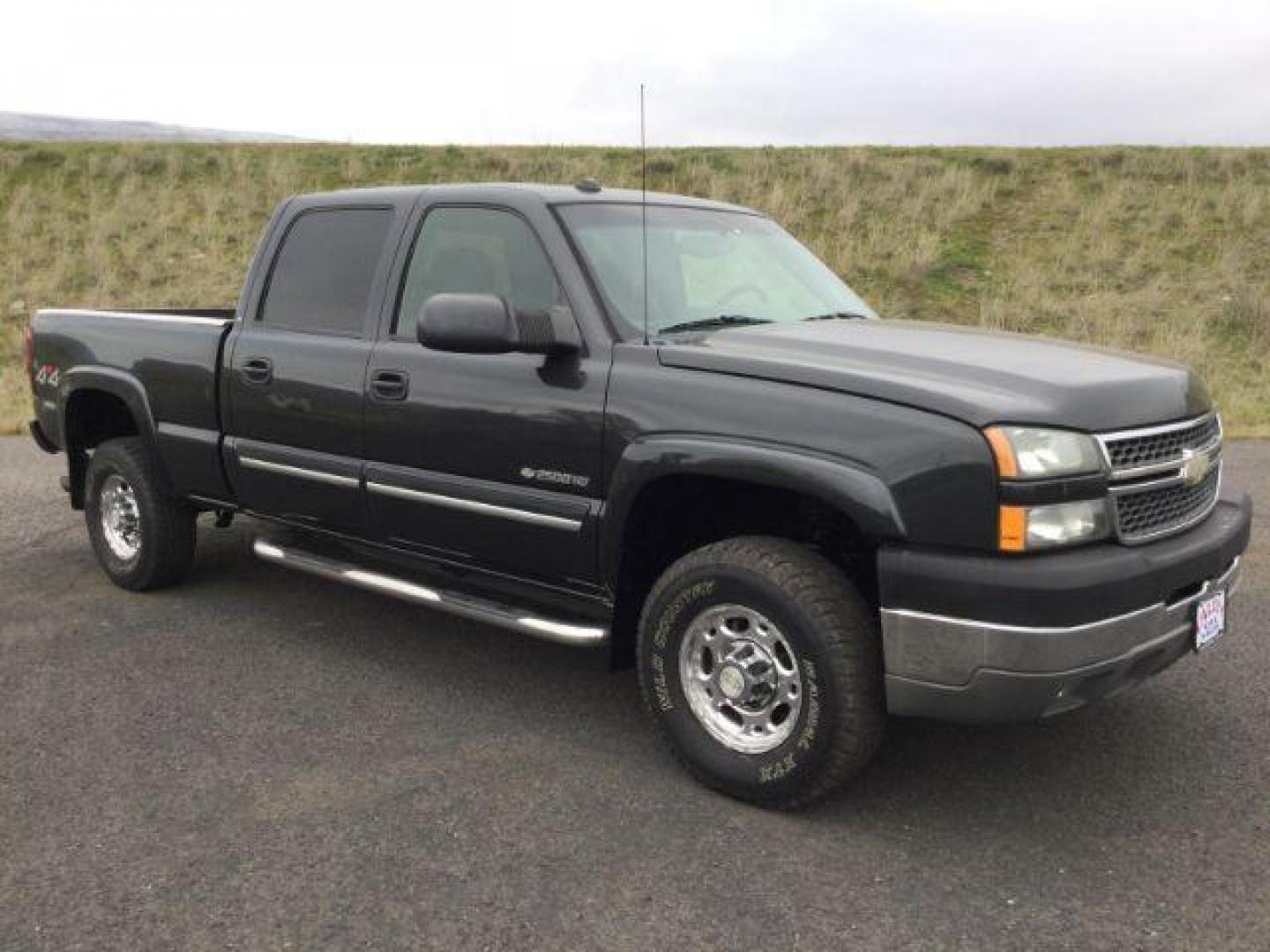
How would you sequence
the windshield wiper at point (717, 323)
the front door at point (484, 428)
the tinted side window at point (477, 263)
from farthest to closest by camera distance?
1. the tinted side window at point (477, 263)
2. the windshield wiper at point (717, 323)
3. the front door at point (484, 428)

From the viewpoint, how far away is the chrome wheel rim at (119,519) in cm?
577

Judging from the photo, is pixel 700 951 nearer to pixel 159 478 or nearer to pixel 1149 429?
pixel 1149 429

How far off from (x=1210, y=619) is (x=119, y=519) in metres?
4.91

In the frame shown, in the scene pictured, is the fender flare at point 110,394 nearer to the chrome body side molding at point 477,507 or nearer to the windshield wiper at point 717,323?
the chrome body side molding at point 477,507

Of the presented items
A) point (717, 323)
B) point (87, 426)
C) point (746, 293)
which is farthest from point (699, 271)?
point (87, 426)

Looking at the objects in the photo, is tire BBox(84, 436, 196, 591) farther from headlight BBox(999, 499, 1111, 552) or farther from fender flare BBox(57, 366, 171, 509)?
headlight BBox(999, 499, 1111, 552)

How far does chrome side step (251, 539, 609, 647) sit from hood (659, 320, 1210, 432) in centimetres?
96

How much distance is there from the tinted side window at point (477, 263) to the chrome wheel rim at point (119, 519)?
2222mm

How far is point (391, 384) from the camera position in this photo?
431 centimetres

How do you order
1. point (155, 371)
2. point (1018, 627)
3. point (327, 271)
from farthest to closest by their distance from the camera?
point (155, 371)
point (327, 271)
point (1018, 627)

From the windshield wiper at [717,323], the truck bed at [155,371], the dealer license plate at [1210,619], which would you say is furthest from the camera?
the truck bed at [155,371]

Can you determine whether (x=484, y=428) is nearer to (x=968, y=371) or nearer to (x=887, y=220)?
(x=968, y=371)

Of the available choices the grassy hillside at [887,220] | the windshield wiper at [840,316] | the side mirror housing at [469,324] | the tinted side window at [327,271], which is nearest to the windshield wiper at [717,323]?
the windshield wiper at [840,316]

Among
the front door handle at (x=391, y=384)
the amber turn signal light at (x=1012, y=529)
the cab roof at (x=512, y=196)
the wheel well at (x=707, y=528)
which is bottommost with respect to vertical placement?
the wheel well at (x=707, y=528)
